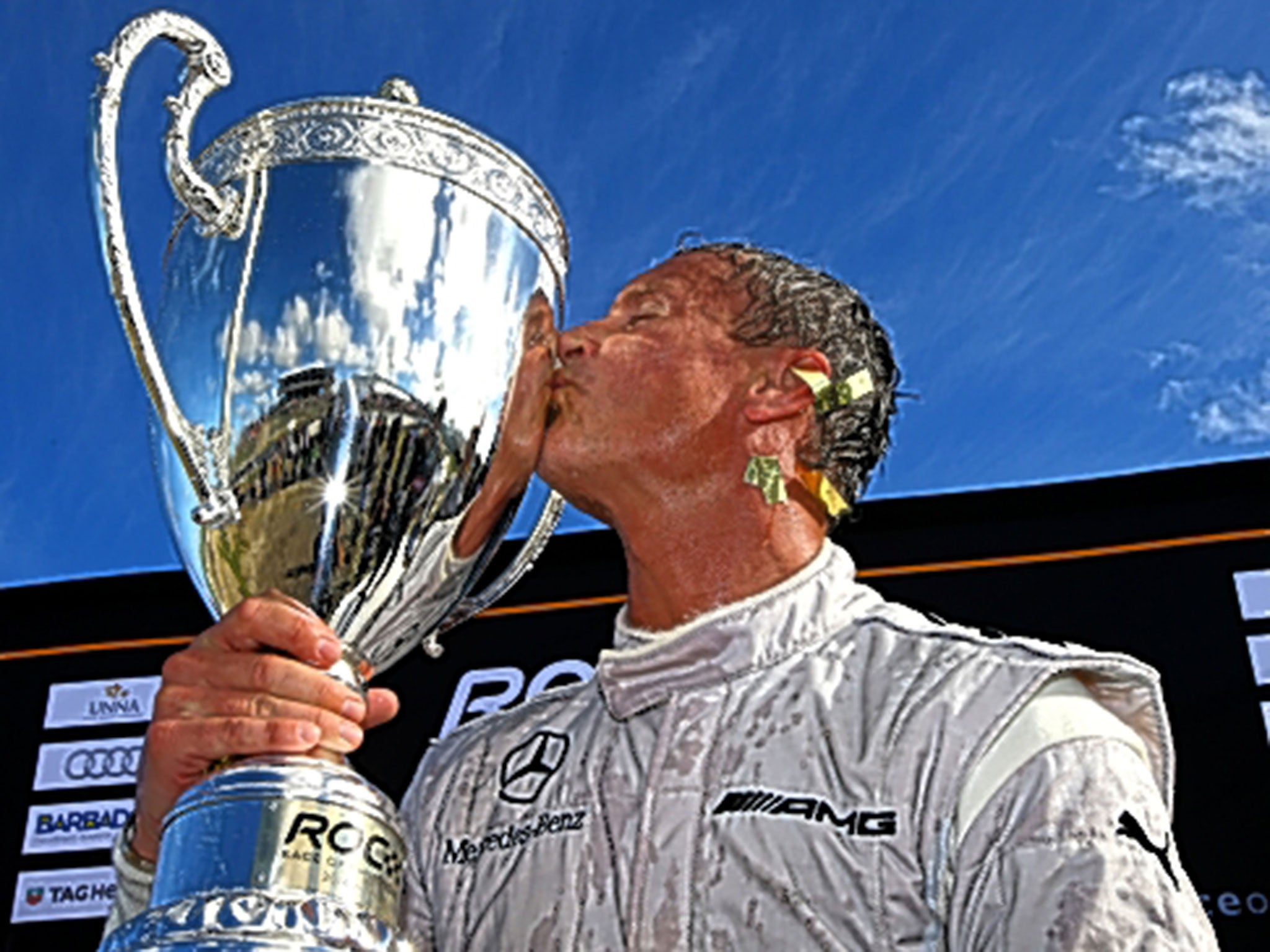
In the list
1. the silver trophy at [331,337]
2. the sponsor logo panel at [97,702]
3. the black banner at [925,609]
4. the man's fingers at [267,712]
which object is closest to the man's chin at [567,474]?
the silver trophy at [331,337]

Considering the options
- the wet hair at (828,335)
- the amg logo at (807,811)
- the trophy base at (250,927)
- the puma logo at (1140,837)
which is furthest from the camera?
the wet hair at (828,335)

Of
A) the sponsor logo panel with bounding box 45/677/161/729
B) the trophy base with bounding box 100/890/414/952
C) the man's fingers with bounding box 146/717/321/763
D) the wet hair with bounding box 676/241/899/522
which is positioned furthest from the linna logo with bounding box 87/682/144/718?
the trophy base with bounding box 100/890/414/952

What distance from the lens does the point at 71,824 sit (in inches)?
114

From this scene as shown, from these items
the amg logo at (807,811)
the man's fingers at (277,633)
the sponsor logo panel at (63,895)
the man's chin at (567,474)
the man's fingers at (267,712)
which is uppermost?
the man's chin at (567,474)

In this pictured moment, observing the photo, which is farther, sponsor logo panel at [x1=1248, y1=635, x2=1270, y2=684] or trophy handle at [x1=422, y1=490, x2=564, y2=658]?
sponsor logo panel at [x1=1248, y1=635, x2=1270, y2=684]

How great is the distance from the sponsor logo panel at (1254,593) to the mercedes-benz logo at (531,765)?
1.44 m

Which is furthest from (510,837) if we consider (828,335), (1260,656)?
(1260,656)

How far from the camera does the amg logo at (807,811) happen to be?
4.43 ft

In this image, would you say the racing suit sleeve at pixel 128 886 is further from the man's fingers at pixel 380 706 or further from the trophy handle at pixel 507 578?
the trophy handle at pixel 507 578

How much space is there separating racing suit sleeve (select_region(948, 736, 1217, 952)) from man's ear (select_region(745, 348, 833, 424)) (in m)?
0.61

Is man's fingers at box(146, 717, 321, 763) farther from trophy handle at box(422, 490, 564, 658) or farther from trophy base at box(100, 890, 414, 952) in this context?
trophy handle at box(422, 490, 564, 658)

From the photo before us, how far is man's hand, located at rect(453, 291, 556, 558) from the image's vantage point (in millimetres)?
1591

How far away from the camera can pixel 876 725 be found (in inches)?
55.9

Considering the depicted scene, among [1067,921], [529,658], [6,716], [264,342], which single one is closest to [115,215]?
[264,342]
